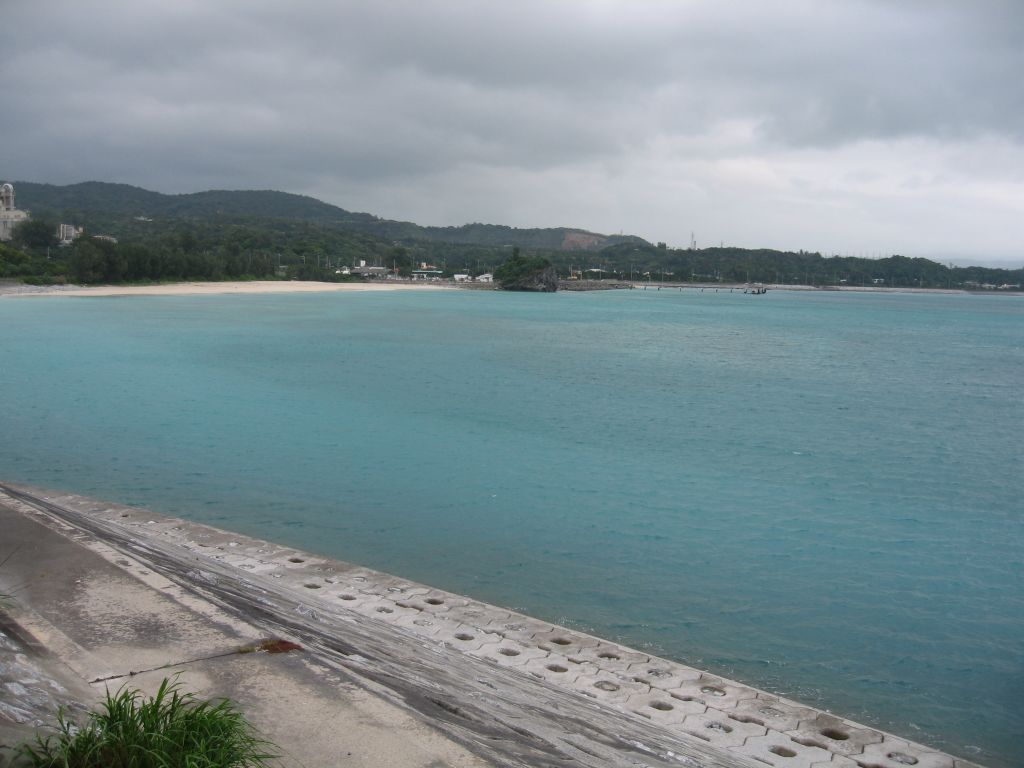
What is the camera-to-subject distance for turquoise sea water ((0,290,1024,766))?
8.59 meters

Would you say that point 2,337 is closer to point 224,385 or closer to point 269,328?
point 269,328

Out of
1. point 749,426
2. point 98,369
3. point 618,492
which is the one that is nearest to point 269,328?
point 98,369

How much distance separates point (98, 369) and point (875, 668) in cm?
2865

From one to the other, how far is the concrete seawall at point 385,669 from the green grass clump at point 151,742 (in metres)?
0.32

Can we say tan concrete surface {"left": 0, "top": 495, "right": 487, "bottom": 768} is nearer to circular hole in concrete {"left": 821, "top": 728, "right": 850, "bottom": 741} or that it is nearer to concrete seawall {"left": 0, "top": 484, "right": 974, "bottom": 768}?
concrete seawall {"left": 0, "top": 484, "right": 974, "bottom": 768}

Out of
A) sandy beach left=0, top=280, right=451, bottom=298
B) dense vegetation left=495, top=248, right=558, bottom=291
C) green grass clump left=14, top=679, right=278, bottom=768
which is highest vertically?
dense vegetation left=495, top=248, right=558, bottom=291

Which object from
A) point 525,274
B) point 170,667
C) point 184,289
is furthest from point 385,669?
point 525,274

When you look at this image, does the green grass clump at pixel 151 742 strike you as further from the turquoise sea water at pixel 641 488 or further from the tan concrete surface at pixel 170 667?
the turquoise sea water at pixel 641 488

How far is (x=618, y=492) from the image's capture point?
47.4 ft

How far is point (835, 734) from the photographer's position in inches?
251

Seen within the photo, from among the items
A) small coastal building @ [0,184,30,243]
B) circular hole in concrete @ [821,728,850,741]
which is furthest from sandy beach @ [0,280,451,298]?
circular hole in concrete @ [821,728,850,741]

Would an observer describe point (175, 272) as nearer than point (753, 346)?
No

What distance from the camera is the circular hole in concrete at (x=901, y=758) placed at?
609 cm

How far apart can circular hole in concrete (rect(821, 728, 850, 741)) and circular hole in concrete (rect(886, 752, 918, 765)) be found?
1.09 feet
